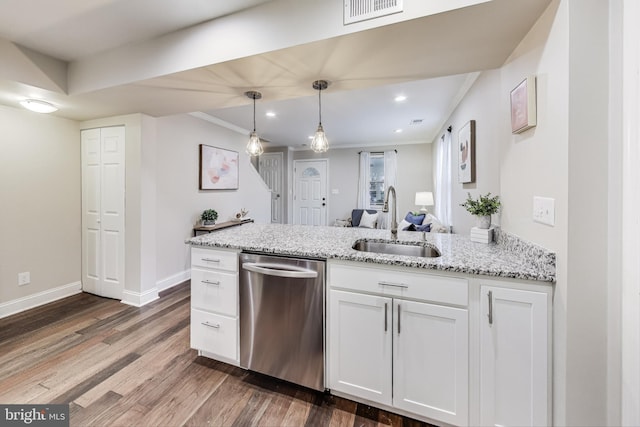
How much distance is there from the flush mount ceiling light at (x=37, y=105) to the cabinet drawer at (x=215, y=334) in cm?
255

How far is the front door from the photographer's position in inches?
266

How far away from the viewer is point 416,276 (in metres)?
1.33

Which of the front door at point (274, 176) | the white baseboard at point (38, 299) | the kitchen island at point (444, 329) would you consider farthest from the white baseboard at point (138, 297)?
the front door at point (274, 176)

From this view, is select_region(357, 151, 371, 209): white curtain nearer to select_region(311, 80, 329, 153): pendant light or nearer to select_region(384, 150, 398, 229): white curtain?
select_region(384, 150, 398, 229): white curtain

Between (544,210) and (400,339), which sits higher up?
Answer: (544,210)

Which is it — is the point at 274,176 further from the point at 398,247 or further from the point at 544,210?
the point at 544,210

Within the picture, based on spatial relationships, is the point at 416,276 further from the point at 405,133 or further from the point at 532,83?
the point at 405,133

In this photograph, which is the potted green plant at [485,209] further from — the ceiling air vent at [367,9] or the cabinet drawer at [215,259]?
the cabinet drawer at [215,259]

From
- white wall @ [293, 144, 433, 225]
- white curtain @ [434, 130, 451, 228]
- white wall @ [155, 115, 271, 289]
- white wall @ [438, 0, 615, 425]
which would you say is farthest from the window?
white wall @ [438, 0, 615, 425]

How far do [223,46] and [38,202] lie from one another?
2847 millimetres

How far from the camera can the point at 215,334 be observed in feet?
5.94

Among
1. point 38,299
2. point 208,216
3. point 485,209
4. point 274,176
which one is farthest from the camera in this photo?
point 274,176

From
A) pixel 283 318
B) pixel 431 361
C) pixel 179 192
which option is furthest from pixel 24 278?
pixel 431 361

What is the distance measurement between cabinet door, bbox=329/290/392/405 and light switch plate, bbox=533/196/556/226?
0.86 m
